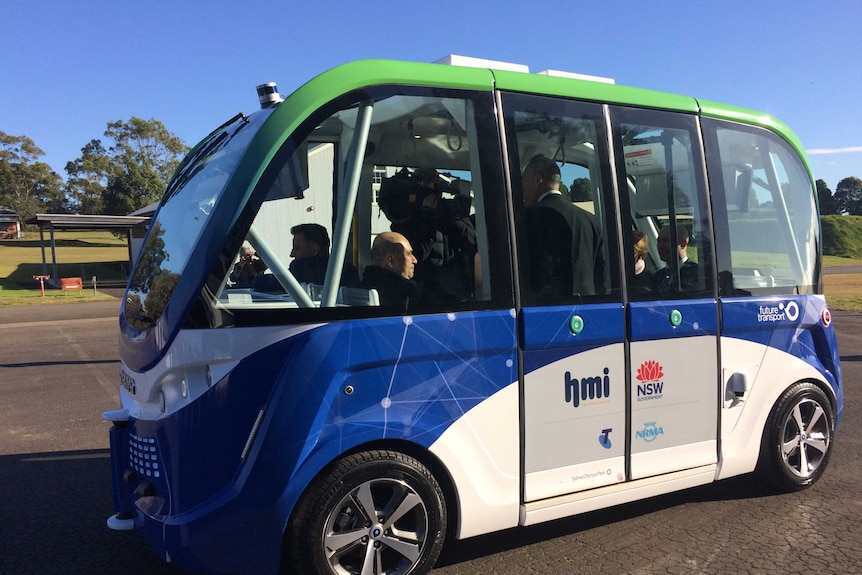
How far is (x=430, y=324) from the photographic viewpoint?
3059 millimetres

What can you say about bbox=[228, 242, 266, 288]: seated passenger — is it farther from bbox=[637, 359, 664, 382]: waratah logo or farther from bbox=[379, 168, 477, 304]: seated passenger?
bbox=[637, 359, 664, 382]: waratah logo

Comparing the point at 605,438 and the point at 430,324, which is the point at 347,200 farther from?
the point at 605,438

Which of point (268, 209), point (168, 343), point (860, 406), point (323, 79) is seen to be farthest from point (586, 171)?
point (860, 406)

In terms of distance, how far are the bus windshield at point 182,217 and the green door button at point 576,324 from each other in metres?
1.86

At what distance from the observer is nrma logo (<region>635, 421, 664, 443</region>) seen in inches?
145

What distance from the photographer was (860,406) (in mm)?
6551

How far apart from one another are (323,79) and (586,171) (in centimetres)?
155

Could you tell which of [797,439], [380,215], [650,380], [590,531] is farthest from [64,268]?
[797,439]

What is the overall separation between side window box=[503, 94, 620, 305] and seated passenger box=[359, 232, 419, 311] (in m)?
0.59

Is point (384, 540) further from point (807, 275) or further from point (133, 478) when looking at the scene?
point (807, 275)

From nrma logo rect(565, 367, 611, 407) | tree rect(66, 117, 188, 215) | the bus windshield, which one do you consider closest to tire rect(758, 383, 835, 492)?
nrma logo rect(565, 367, 611, 407)

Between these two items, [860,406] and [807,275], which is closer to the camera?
[807,275]

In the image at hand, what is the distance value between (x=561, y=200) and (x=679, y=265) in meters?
0.94

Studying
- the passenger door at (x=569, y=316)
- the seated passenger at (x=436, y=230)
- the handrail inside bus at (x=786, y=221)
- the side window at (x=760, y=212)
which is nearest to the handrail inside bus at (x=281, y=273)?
the seated passenger at (x=436, y=230)
